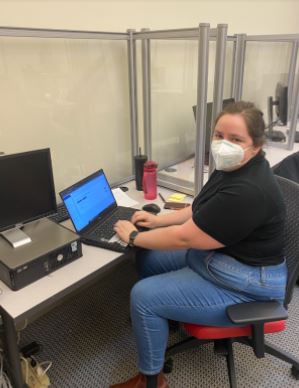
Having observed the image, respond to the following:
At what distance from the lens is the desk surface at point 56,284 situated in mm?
1100

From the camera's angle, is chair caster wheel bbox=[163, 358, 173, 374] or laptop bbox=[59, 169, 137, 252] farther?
chair caster wheel bbox=[163, 358, 173, 374]

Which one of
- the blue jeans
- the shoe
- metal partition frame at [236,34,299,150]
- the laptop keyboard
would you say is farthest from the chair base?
metal partition frame at [236,34,299,150]

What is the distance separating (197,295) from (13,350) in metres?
0.72

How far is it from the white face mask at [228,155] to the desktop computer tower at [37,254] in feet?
2.11

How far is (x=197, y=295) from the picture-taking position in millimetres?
1296

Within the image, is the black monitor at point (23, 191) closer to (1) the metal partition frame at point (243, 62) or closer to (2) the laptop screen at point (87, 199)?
(2) the laptop screen at point (87, 199)

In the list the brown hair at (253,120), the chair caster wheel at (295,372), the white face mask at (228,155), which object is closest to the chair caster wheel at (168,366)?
the chair caster wheel at (295,372)

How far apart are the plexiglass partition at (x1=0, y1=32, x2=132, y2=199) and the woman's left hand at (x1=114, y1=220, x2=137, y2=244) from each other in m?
0.58

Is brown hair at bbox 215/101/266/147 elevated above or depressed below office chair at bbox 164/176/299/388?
above

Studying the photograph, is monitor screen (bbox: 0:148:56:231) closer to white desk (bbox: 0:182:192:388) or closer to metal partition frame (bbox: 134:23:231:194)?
white desk (bbox: 0:182:192:388)

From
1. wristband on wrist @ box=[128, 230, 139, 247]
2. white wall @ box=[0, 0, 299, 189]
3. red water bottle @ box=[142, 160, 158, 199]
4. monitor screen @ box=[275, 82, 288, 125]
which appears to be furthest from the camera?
monitor screen @ box=[275, 82, 288, 125]

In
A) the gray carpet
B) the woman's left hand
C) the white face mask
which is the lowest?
the gray carpet

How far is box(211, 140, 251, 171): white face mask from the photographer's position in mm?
1224

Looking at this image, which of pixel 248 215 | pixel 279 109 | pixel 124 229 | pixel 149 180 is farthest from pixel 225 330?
pixel 279 109
